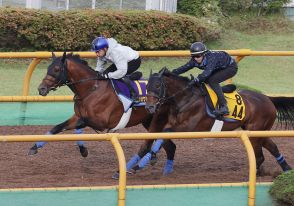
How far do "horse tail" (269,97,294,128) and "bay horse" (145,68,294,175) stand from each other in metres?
0.39

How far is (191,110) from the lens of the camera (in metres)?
10.2

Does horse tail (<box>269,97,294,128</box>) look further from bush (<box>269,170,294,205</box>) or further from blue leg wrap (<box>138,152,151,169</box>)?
bush (<box>269,170,294,205</box>)

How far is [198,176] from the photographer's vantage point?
10109 mm

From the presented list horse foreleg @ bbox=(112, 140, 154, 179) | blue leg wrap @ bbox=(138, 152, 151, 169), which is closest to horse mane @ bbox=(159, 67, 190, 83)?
horse foreleg @ bbox=(112, 140, 154, 179)

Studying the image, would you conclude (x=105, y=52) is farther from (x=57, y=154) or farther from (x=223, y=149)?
(x=223, y=149)

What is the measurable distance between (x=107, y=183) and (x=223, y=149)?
2925 mm

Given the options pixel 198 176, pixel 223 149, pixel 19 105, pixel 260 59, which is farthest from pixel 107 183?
pixel 260 59

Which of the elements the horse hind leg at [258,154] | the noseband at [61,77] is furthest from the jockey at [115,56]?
the horse hind leg at [258,154]

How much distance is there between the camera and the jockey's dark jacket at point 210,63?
10195 mm

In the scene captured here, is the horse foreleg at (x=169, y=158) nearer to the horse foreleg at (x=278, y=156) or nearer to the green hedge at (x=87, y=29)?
the horse foreleg at (x=278, y=156)

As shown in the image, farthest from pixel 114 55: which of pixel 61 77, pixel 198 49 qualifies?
pixel 198 49

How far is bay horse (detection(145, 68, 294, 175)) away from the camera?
997 centimetres

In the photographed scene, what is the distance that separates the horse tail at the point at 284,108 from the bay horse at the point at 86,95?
1571 mm

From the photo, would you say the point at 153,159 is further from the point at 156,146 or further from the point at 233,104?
the point at 233,104
